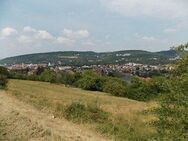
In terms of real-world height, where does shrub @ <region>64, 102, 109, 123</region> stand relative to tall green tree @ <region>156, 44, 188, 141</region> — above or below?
below

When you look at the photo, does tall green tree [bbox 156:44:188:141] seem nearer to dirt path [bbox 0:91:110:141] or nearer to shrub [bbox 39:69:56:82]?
dirt path [bbox 0:91:110:141]

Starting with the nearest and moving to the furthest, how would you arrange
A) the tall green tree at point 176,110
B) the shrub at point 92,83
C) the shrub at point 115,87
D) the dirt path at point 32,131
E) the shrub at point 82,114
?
the tall green tree at point 176,110
the dirt path at point 32,131
the shrub at point 82,114
the shrub at point 115,87
the shrub at point 92,83

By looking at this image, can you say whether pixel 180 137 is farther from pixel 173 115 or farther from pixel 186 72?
pixel 186 72

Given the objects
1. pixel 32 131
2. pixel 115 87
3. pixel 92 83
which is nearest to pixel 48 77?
pixel 92 83

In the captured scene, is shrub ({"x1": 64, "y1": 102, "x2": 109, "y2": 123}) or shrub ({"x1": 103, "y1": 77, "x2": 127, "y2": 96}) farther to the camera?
shrub ({"x1": 103, "y1": 77, "x2": 127, "y2": 96})

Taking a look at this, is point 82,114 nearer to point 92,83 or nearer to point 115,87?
point 115,87

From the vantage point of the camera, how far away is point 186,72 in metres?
11.9

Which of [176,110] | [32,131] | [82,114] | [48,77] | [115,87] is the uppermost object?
[176,110]

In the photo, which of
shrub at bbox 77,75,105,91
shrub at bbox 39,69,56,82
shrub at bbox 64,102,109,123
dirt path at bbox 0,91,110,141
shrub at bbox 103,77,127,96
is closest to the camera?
dirt path at bbox 0,91,110,141

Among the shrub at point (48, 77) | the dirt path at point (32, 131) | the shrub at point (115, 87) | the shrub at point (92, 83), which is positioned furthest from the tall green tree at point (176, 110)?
the shrub at point (48, 77)

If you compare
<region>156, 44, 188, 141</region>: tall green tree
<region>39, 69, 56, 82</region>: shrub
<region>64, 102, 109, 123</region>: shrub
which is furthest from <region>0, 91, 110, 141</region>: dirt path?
<region>39, 69, 56, 82</region>: shrub

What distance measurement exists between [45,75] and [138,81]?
25438mm

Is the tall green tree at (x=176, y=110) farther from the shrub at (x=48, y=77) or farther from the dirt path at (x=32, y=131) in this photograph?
the shrub at (x=48, y=77)

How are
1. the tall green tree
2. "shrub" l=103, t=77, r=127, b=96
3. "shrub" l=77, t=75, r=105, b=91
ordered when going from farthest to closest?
"shrub" l=77, t=75, r=105, b=91 < "shrub" l=103, t=77, r=127, b=96 < the tall green tree
